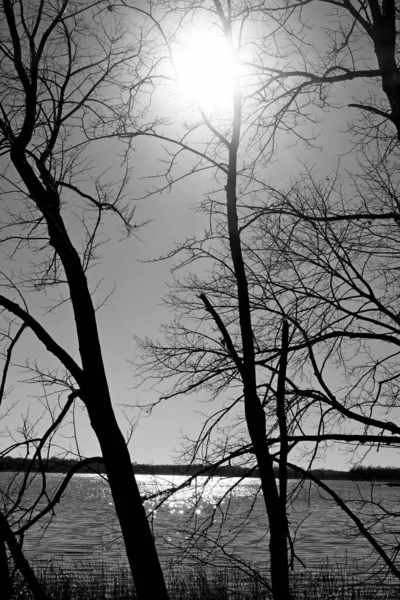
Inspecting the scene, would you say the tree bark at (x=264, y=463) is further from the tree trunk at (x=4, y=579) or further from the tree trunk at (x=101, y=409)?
the tree trunk at (x=4, y=579)

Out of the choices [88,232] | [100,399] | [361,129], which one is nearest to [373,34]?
[361,129]

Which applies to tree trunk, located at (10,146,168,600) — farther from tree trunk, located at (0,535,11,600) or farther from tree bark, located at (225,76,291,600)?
tree bark, located at (225,76,291,600)

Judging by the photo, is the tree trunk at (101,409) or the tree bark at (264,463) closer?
the tree bark at (264,463)

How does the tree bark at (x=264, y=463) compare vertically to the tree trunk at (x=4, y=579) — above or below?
above

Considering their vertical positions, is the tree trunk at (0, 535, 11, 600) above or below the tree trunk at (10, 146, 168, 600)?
below

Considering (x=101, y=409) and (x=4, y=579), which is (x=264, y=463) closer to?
(x=101, y=409)

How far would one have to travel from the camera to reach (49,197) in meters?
6.12

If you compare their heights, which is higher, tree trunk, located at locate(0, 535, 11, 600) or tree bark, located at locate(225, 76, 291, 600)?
tree bark, located at locate(225, 76, 291, 600)

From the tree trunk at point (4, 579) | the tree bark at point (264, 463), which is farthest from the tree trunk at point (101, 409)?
the tree bark at point (264, 463)

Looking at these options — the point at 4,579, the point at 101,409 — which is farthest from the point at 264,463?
the point at 4,579

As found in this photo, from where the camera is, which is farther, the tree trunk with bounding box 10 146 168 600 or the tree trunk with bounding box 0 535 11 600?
the tree trunk with bounding box 10 146 168 600

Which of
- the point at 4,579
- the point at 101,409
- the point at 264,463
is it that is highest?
the point at 101,409

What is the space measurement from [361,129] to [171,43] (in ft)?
8.05

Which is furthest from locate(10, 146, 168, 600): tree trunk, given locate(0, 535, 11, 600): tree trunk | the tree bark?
the tree bark
